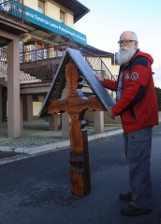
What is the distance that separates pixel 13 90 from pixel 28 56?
14.4ft

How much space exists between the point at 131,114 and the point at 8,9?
1027cm

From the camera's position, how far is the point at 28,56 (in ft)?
50.5

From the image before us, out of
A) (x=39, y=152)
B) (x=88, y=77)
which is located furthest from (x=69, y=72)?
(x=39, y=152)

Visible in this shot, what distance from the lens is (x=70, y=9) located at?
25.3m

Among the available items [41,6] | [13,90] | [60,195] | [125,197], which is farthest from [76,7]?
[125,197]

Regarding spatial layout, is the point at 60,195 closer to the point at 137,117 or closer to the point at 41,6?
the point at 137,117

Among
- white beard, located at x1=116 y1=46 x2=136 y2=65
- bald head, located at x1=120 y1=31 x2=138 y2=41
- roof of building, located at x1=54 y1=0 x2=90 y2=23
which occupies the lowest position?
white beard, located at x1=116 y1=46 x2=136 y2=65

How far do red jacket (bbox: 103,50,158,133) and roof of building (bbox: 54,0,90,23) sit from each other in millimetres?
21444

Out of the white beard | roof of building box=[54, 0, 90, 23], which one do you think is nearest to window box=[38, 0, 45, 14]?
roof of building box=[54, 0, 90, 23]

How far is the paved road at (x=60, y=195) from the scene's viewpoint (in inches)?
137

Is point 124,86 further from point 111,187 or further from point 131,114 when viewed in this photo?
point 111,187

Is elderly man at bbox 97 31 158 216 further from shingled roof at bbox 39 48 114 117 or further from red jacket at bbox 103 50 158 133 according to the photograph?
shingled roof at bbox 39 48 114 117

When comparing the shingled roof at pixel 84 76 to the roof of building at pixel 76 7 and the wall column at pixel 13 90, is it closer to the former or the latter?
Result: the wall column at pixel 13 90

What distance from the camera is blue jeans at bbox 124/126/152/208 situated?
3444 millimetres
